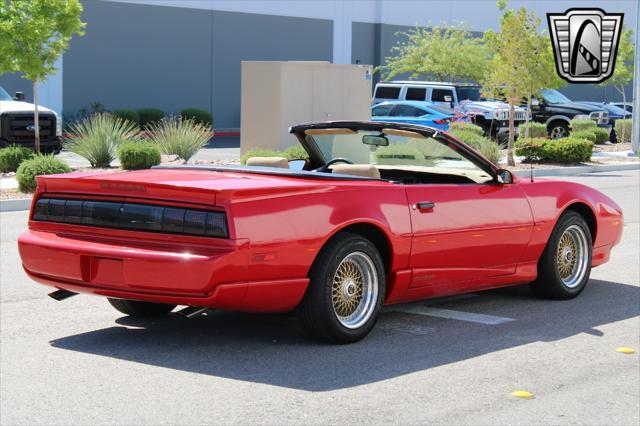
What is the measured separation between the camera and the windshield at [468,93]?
1387 inches

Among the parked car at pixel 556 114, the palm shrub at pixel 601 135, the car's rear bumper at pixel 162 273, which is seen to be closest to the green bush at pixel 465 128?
the parked car at pixel 556 114

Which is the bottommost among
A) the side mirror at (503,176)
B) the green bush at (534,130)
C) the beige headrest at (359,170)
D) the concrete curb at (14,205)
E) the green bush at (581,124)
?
the concrete curb at (14,205)

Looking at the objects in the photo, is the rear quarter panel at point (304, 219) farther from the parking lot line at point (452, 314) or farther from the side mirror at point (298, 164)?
the side mirror at point (298, 164)

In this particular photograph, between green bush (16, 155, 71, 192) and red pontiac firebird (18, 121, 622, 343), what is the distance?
11.1 m

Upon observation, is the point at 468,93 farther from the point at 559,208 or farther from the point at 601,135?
the point at 559,208

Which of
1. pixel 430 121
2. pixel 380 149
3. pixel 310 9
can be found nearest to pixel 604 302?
pixel 380 149

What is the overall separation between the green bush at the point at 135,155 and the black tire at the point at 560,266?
14.2 metres

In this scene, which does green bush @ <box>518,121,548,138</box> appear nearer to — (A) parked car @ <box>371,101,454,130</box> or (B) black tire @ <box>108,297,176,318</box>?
(A) parked car @ <box>371,101,454,130</box>

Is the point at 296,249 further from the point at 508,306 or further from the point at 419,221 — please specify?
the point at 508,306

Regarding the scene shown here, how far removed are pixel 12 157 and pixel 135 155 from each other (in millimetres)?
2549

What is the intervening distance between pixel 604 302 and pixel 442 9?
43.6 meters

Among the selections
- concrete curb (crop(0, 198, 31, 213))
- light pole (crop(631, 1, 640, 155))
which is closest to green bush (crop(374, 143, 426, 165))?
concrete curb (crop(0, 198, 31, 213))

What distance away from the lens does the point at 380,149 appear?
29.6 feet

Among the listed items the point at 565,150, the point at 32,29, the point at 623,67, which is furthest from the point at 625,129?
the point at 32,29
